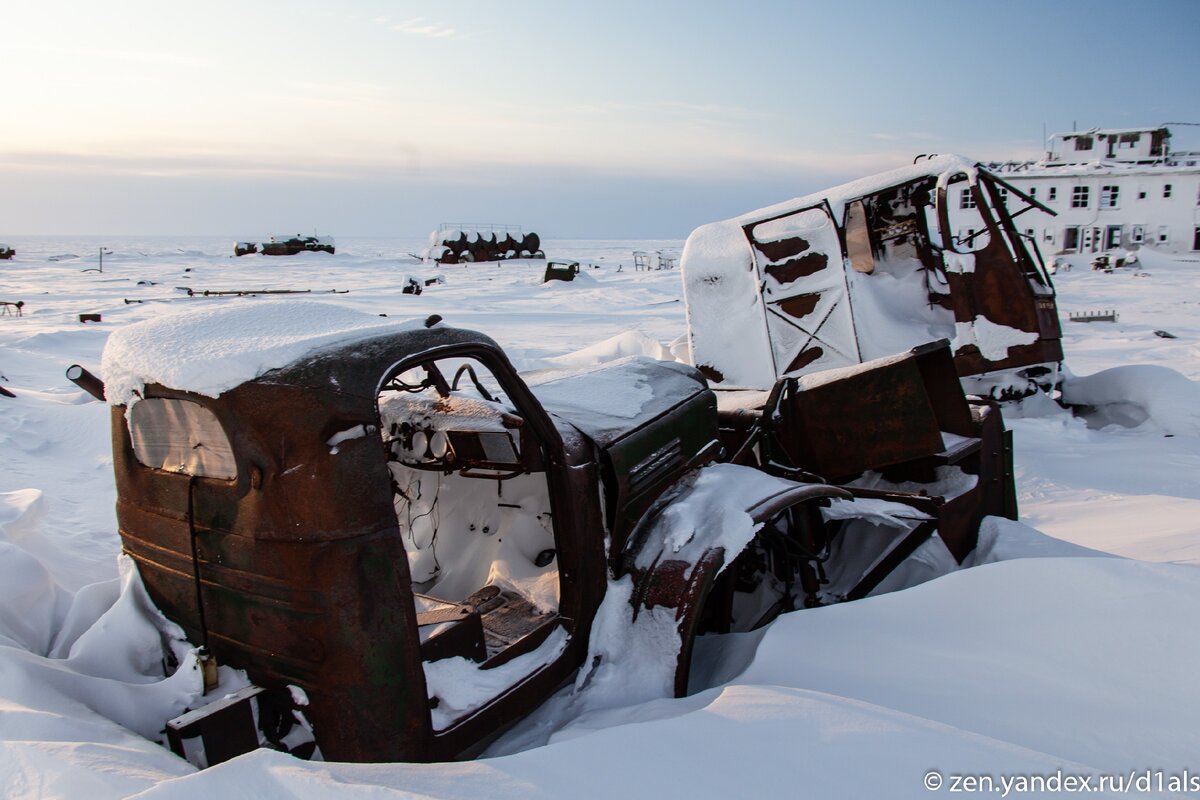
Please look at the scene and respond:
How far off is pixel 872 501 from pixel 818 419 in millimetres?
598

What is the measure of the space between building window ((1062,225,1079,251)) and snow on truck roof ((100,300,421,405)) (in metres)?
45.6

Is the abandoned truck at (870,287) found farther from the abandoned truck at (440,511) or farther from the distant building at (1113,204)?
the distant building at (1113,204)

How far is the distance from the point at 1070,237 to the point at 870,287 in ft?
129

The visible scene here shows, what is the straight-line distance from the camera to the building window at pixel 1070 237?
132 feet

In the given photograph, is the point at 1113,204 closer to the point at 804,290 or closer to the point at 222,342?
the point at 804,290

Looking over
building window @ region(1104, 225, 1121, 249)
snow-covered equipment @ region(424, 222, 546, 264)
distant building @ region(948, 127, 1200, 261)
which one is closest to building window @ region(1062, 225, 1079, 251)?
distant building @ region(948, 127, 1200, 261)

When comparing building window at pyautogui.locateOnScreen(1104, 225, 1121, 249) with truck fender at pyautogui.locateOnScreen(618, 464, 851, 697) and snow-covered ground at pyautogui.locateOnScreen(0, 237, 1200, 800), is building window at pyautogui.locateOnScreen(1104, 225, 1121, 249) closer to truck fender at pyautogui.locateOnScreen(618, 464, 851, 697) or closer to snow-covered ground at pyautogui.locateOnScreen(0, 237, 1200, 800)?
snow-covered ground at pyautogui.locateOnScreen(0, 237, 1200, 800)

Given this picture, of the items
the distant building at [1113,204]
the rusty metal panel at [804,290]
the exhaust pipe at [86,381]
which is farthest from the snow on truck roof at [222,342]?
the distant building at [1113,204]

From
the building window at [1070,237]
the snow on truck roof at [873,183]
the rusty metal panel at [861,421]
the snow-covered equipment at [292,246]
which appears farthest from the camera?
the snow-covered equipment at [292,246]

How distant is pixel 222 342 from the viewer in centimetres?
248

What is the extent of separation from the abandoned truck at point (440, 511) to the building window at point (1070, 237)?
42480mm

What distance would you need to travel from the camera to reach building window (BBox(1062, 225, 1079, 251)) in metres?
40.1

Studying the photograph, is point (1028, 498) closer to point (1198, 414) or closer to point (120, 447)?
point (1198, 414)

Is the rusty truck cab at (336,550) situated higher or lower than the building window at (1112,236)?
lower
